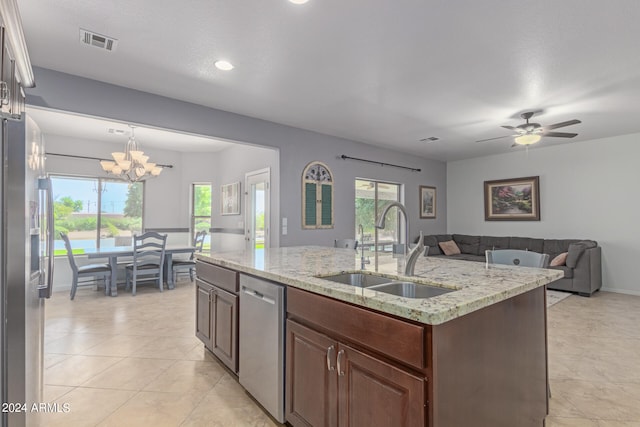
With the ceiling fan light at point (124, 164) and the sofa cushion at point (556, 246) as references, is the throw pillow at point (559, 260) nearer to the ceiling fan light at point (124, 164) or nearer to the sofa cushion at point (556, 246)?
the sofa cushion at point (556, 246)

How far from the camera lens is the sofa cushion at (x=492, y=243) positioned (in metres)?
6.41

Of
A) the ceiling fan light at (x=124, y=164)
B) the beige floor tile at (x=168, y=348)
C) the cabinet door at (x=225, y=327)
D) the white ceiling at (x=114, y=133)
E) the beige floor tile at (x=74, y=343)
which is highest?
the white ceiling at (x=114, y=133)

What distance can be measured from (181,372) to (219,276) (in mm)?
821

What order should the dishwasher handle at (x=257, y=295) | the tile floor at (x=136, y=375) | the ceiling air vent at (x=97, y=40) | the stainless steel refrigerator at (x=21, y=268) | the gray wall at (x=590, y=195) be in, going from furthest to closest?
the gray wall at (x=590, y=195), the ceiling air vent at (x=97, y=40), the tile floor at (x=136, y=375), the dishwasher handle at (x=257, y=295), the stainless steel refrigerator at (x=21, y=268)

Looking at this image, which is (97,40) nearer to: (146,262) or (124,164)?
(124,164)

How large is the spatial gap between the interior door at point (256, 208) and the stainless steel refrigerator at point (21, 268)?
3.52 meters

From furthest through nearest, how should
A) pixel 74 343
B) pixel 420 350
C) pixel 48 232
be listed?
pixel 74 343
pixel 48 232
pixel 420 350

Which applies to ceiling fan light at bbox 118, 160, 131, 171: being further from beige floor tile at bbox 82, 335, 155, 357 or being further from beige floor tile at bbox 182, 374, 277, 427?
beige floor tile at bbox 182, 374, 277, 427

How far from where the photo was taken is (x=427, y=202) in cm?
709

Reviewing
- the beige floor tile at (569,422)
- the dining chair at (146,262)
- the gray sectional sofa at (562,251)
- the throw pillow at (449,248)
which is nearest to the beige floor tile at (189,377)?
the beige floor tile at (569,422)

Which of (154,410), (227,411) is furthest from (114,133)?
(227,411)

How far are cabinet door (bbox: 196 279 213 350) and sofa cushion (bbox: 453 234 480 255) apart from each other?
18.7ft

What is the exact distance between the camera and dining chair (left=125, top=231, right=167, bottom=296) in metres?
5.23

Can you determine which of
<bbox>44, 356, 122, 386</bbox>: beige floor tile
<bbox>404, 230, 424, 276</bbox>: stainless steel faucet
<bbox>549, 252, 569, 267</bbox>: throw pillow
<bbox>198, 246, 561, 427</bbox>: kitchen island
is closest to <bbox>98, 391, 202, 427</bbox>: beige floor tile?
<bbox>44, 356, 122, 386</bbox>: beige floor tile
